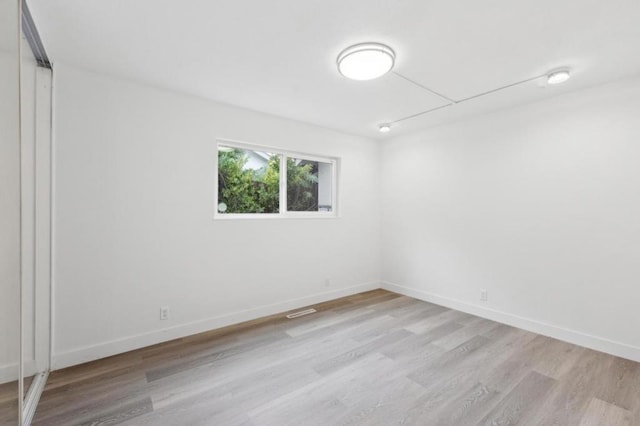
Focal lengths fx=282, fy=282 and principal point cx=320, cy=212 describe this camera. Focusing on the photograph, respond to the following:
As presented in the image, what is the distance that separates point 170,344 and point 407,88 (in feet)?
10.8

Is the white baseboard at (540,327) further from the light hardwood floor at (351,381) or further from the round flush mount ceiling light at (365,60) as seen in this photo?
the round flush mount ceiling light at (365,60)

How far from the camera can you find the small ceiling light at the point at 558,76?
2291mm

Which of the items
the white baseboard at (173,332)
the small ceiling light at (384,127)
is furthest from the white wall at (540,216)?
the white baseboard at (173,332)

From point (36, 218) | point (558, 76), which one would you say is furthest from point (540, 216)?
point (36, 218)

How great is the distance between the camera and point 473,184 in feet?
11.4

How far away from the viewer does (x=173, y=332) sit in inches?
108

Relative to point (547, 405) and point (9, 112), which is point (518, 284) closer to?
point (547, 405)

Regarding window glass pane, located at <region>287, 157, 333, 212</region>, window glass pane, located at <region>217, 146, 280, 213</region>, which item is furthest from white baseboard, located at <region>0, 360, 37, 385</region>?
window glass pane, located at <region>287, 157, 333, 212</region>

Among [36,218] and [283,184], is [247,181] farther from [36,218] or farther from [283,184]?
[36,218]

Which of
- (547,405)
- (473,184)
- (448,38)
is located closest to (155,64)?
(448,38)

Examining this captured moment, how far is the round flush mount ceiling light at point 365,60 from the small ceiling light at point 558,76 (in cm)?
138

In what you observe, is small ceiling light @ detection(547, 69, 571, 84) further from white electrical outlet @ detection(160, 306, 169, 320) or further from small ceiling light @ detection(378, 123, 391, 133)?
white electrical outlet @ detection(160, 306, 169, 320)

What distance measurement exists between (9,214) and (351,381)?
2.39m

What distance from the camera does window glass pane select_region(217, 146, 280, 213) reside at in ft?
10.5
